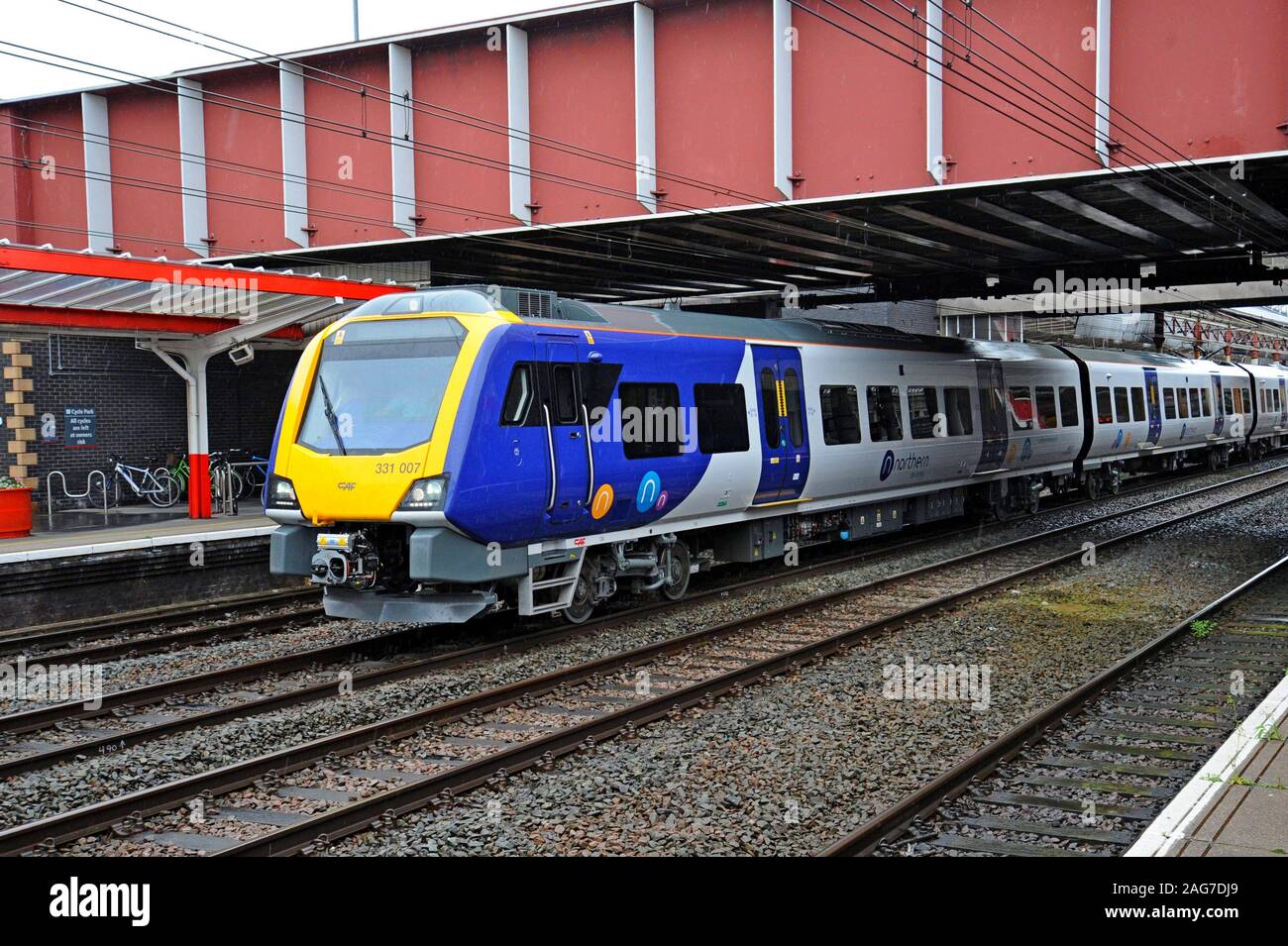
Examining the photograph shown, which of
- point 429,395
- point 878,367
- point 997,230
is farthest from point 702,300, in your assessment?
point 429,395

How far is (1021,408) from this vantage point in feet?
69.8

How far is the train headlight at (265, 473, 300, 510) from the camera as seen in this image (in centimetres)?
1074

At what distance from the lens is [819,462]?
1520 centimetres

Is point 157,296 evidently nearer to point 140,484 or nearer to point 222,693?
point 140,484

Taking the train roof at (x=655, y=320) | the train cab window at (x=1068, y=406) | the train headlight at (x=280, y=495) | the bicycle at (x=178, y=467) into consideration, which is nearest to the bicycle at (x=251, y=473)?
the bicycle at (x=178, y=467)

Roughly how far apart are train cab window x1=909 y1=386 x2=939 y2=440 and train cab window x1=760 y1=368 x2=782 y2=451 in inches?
155

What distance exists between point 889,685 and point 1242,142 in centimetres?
829

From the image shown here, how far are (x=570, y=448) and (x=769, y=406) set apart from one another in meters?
3.96

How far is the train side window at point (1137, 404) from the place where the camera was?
26609 millimetres

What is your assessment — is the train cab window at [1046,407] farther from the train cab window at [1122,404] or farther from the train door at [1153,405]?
the train door at [1153,405]

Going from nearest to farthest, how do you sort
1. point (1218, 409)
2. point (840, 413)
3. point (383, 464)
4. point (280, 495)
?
point (383, 464)
point (280, 495)
point (840, 413)
point (1218, 409)

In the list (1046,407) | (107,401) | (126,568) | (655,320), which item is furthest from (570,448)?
(1046,407)

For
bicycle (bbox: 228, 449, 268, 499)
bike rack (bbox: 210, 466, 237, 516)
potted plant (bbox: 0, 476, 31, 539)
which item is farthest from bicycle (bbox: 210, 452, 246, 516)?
potted plant (bbox: 0, 476, 31, 539)

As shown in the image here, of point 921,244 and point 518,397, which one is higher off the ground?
→ point 921,244
